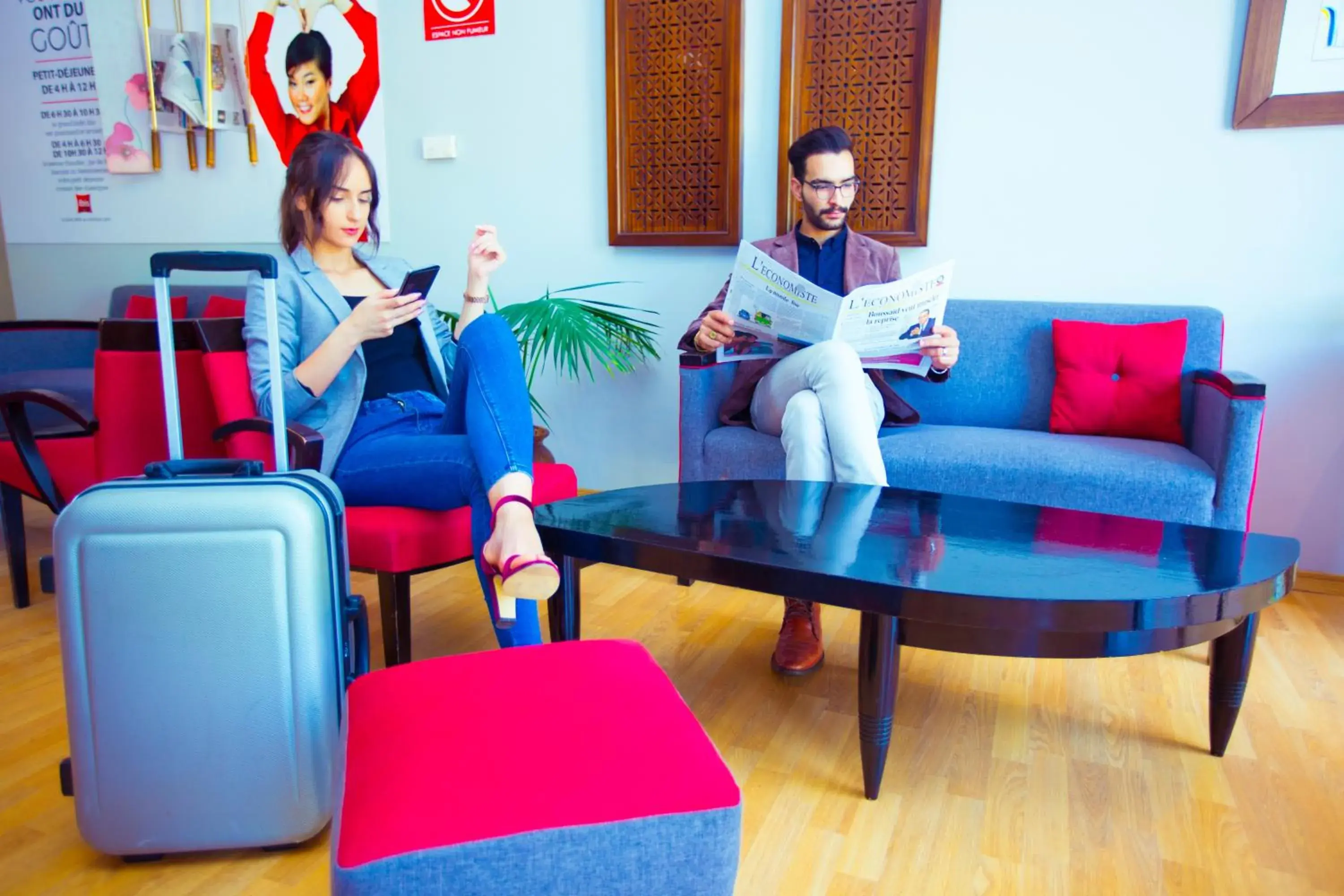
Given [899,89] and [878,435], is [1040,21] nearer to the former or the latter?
[899,89]

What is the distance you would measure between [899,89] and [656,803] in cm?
241

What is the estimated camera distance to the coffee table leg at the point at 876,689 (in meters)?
1.37

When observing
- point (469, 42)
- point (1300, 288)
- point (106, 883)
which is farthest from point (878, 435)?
point (469, 42)

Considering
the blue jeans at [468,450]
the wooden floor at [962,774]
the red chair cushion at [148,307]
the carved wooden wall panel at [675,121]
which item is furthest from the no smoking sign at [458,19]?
the wooden floor at [962,774]

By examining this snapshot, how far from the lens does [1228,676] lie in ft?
5.08

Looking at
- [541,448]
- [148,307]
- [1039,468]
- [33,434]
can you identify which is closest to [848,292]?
[1039,468]

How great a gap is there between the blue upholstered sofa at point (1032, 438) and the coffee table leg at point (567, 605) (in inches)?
32.2

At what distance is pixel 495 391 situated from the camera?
1.63 meters

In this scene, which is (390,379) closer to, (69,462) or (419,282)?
(419,282)

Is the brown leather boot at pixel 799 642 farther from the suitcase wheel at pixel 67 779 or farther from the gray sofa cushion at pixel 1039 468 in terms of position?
the suitcase wheel at pixel 67 779

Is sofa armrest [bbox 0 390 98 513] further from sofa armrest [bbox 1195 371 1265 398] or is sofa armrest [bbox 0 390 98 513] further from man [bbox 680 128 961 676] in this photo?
sofa armrest [bbox 1195 371 1265 398]

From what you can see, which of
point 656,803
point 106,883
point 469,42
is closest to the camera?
point 656,803

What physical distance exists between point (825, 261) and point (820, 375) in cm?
54

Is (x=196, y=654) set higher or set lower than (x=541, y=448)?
higher
